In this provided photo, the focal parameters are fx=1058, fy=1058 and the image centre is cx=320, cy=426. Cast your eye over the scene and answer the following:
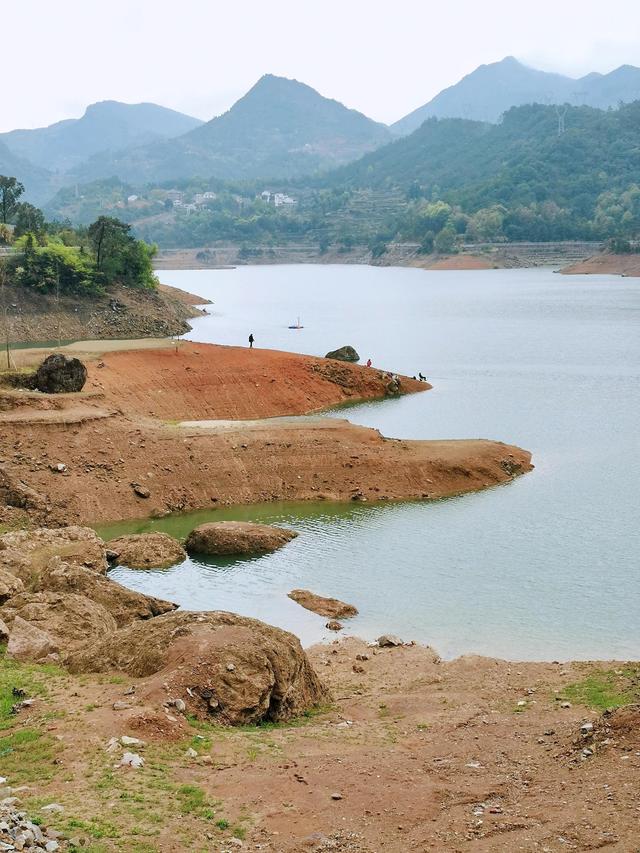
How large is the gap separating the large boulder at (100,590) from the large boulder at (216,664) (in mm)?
3170

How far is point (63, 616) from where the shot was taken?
66.3 feet

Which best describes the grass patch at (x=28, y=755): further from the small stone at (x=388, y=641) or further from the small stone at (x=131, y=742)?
the small stone at (x=388, y=641)

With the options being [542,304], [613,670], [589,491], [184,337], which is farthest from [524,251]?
[613,670]

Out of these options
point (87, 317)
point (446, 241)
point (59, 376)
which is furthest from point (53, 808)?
point (446, 241)

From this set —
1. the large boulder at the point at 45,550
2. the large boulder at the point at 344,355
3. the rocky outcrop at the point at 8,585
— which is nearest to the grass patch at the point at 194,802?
the rocky outcrop at the point at 8,585

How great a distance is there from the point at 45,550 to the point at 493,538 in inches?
481

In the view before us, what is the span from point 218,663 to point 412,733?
10.3 feet

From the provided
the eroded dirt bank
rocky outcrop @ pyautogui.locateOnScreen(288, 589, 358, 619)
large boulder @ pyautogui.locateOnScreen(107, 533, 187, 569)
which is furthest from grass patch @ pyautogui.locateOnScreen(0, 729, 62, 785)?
the eroded dirt bank

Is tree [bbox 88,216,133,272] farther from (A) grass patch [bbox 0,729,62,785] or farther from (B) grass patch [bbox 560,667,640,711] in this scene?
(A) grass patch [bbox 0,729,62,785]

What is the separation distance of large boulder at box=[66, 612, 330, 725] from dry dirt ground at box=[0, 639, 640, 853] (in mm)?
332

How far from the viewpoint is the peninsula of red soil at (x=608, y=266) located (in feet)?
520

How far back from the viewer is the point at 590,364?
63688mm

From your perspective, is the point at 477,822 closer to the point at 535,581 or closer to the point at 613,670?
the point at 613,670

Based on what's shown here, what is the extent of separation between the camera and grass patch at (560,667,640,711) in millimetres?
16734
